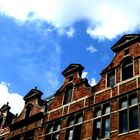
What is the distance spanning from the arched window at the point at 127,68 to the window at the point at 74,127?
3885 mm

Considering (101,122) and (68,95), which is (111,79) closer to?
(101,122)

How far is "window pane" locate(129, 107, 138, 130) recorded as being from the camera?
19450 millimetres

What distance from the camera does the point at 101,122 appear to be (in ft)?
70.1

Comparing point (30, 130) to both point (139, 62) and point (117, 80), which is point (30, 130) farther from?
point (139, 62)

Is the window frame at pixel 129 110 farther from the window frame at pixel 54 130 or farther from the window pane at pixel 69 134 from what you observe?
the window frame at pixel 54 130

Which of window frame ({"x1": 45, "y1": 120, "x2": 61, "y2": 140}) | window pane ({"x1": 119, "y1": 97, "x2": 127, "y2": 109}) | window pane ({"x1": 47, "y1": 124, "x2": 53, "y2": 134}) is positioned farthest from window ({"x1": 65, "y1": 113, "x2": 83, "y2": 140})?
window pane ({"x1": 119, "y1": 97, "x2": 127, "y2": 109})

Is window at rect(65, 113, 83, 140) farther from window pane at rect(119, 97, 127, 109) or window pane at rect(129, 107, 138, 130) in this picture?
window pane at rect(129, 107, 138, 130)

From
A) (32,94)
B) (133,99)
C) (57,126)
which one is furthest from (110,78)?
(32,94)

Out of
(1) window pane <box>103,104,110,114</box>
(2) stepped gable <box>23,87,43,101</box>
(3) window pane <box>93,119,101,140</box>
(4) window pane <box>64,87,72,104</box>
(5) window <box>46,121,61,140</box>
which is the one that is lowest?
(3) window pane <box>93,119,101,140</box>

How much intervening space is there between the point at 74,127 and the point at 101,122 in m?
2.27

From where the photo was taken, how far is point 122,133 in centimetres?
1948

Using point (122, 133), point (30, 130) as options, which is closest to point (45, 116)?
point (30, 130)

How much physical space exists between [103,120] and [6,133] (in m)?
10.6

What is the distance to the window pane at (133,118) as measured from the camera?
1945 centimetres
